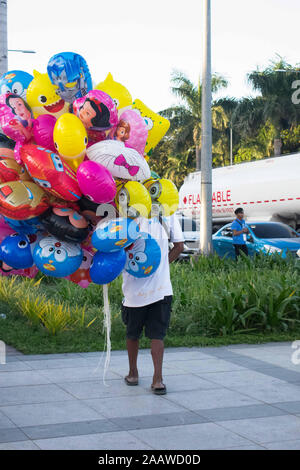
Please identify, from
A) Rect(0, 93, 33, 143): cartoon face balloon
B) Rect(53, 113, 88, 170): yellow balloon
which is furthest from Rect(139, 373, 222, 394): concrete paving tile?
Rect(0, 93, 33, 143): cartoon face balloon

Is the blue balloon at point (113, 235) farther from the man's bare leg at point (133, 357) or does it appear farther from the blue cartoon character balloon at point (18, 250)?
the man's bare leg at point (133, 357)

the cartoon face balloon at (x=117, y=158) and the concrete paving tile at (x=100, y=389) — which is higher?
the cartoon face balloon at (x=117, y=158)

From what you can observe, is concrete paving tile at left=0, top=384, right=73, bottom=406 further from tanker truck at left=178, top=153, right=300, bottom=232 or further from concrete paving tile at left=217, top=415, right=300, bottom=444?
tanker truck at left=178, top=153, right=300, bottom=232

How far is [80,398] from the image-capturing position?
5.81 metres

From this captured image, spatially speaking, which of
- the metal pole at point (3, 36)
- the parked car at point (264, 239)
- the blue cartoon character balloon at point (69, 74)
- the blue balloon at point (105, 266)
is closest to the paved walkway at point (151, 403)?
the blue balloon at point (105, 266)

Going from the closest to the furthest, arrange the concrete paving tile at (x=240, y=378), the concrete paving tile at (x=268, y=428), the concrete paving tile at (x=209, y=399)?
the concrete paving tile at (x=268, y=428), the concrete paving tile at (x=209, y=399), the concrete paving tile at (x=240, y=378)

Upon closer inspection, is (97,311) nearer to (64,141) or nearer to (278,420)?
(278,420)

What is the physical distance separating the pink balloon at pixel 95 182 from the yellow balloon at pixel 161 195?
2.66 feet

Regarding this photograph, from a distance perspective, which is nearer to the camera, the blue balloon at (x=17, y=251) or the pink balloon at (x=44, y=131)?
the pink balloon at (x=44, y=131)

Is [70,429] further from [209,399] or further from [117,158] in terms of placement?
[117,158]

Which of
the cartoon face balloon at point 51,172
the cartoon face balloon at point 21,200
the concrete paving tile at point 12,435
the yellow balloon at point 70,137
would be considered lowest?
the concrete paving tile at point 12,435

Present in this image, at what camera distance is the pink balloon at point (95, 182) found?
4508 mm

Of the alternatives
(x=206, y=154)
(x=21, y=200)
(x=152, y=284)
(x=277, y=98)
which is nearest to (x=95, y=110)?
(x=21, y=200)

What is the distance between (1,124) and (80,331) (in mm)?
4314
